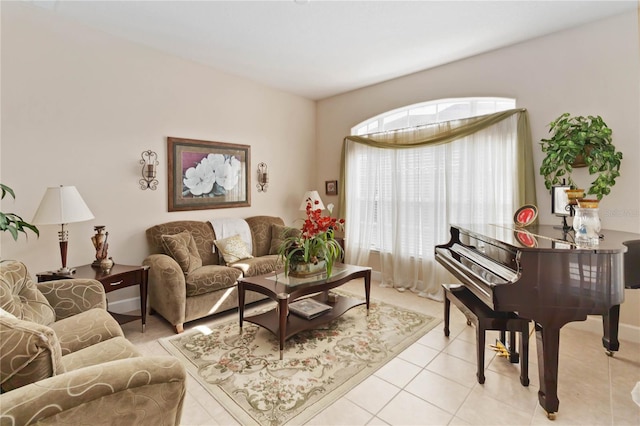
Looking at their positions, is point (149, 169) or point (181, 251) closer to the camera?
point (181, 251)

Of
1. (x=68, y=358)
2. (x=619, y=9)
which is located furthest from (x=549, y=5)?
(x=68, y=358)

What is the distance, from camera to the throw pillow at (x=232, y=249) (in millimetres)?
3578

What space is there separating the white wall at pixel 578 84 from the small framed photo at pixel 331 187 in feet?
5.96

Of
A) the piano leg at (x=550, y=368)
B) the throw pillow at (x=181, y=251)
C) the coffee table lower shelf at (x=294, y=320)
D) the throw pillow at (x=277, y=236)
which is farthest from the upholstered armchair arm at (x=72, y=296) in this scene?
the piano leg at (x=550, y=368)

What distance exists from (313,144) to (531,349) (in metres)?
4.03

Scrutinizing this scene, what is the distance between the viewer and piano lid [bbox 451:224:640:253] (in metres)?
1.77

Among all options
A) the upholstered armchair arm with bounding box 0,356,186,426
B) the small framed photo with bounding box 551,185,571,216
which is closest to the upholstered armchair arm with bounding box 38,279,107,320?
the upholstered armchair arm with bounding box 0,356,186,426

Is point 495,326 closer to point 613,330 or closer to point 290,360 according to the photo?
point 613,330

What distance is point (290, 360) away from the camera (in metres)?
2.35

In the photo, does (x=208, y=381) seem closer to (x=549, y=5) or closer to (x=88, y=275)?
(x=88, y=275)

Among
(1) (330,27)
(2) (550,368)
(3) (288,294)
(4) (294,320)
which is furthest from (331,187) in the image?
(2) (550,368)

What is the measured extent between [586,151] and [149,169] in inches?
170

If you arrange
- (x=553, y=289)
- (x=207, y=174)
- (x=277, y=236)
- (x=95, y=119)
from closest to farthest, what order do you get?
1. (x=553, y=289)
2. (x=95, y=119)
3. (x=207, y=174)
4. (x=277, y=236)

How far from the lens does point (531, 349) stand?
255 cm
